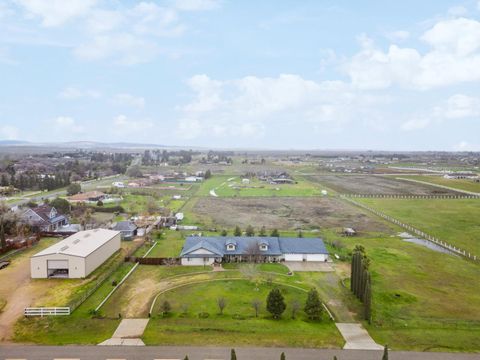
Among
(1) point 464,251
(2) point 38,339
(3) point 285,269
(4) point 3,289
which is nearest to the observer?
(2) point 38,339

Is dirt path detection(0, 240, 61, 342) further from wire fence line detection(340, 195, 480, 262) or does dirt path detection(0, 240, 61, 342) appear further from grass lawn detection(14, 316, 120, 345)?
wire fence line detection(340, 195, 480, 262)

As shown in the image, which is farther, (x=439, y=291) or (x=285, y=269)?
(x=285, y=269)

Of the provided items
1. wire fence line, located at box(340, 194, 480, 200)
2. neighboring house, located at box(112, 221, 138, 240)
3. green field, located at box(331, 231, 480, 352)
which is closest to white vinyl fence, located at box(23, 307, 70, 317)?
neighboring house, located at box(112, 221, 138, 240)

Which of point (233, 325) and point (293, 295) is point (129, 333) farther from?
point (293, 295)

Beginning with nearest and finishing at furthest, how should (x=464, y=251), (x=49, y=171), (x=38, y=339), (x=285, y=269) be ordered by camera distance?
(x=38, y=339), (x=285, y=269), (x=464, y=251), (x=49, y=171)

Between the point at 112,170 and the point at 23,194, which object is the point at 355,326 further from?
the point at 112,170

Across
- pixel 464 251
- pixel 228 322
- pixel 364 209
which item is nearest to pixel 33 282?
pixel 228 322

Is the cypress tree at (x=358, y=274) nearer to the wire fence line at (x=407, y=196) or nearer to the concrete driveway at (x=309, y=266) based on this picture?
the concrete driveway at (x=309, y=266)
